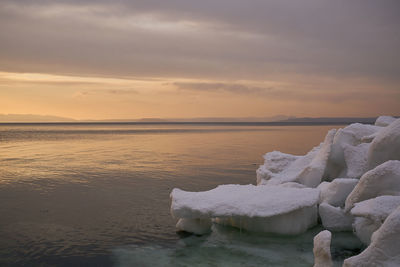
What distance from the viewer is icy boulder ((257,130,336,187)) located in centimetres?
1205

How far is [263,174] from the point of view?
1388cm

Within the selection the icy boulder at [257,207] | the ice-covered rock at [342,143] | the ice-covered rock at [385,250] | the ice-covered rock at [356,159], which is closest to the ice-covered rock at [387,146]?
the ice-covered rock at [356,159]

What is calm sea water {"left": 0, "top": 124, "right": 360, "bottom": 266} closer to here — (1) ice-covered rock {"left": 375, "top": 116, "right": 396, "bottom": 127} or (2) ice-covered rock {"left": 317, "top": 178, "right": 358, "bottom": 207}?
(2) ice-covered rock {"left": 317, "top": 178, "right": 358, "bottom": 207}

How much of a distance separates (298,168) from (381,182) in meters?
5.18

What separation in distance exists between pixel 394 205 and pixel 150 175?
13488 millimetres

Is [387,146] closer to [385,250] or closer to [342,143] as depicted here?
[342,143]

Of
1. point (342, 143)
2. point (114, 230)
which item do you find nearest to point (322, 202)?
point (342, 143)

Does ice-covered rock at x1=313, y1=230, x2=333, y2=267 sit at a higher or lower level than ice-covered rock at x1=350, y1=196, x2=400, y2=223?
lower

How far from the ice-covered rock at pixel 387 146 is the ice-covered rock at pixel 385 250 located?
395 centimetres

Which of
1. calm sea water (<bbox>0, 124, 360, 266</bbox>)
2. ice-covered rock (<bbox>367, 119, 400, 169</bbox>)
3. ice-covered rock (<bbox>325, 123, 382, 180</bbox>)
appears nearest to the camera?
calm sea water (<bbox>0, 124, 360, 266</bbox>)

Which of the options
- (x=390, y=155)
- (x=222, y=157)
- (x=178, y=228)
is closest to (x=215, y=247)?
(x=178, y=228)

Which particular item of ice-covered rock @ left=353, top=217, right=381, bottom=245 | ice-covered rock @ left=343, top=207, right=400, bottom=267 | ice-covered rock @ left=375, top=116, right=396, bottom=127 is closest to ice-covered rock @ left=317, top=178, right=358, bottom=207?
ice-covered rock @ left=353, top=217, right=381, bottom=245

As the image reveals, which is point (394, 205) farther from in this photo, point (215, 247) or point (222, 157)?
point (222, 157)

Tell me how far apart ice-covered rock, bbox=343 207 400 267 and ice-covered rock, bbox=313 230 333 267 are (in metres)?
0.34
